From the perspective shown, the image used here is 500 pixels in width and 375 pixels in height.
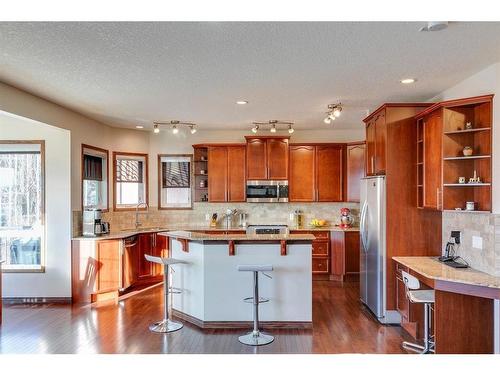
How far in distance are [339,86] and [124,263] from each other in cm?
404

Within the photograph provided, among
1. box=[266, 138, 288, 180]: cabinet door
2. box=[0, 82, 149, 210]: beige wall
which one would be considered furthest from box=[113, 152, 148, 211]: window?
box=[266, 138, 288, 180]: cabinet door

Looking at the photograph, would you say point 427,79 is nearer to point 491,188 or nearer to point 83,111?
point 491,188

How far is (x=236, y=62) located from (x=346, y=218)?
449 centimetres

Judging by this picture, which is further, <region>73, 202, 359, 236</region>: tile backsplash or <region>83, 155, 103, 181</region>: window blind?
<region>73, 202, 359, 236</region>: tile backsplash

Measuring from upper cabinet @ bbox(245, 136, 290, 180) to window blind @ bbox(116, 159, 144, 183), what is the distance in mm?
2125

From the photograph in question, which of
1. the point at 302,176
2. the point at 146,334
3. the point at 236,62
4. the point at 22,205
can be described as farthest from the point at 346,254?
the point at 22,205

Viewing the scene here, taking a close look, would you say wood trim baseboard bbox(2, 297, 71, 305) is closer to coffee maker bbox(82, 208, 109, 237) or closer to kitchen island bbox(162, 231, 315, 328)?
coffee maker bbox(82, 208, 109, 237)

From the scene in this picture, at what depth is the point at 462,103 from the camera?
3541 mm

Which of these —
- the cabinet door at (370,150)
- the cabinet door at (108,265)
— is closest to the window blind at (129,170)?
the cabinet door at (108,265)

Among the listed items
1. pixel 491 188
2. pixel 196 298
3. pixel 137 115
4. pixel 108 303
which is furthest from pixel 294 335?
pixel 137 115

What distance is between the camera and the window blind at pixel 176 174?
7.34 m

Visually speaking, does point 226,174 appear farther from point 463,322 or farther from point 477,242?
point 463,322

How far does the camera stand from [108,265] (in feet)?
17.8

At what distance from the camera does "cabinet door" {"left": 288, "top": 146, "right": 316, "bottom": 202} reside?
7020mm
